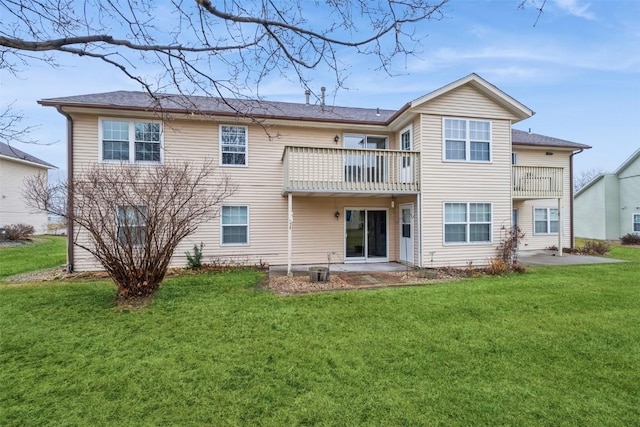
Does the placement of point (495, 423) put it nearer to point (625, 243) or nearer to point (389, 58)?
point (389, 58)

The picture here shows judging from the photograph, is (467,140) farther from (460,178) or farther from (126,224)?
(126,224)

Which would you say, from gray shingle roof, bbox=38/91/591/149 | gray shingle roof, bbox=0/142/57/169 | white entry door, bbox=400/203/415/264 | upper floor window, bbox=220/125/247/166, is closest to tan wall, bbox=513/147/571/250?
gray shingle roof, bbox=38/91/591/149

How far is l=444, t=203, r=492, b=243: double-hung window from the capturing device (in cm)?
1110

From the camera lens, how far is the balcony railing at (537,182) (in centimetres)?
1323

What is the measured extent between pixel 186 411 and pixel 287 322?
2.62 meters

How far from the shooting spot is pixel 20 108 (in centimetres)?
446

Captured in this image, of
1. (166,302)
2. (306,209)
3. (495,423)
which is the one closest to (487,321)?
(495,423)

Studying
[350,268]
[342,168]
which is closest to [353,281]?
[350,268]

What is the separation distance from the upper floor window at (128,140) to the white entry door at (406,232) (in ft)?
29.5

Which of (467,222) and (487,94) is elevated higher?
(487,94)

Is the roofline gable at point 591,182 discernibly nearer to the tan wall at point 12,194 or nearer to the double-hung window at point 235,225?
the double-hung window at point 235,225

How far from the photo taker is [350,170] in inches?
425

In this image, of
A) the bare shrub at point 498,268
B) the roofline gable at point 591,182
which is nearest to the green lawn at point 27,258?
the bare shrub at point 498,268

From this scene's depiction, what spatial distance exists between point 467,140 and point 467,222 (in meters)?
2.91
